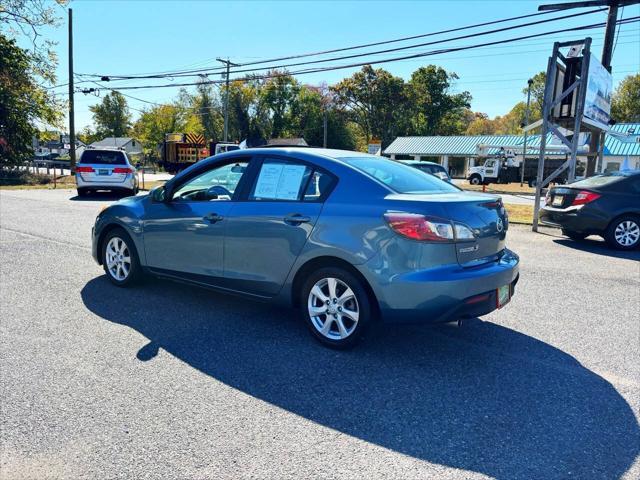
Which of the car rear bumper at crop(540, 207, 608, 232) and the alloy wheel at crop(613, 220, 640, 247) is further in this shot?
the car rear bumper at crop(540, 207, 608, 232)

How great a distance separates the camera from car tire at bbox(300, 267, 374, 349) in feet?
12.4

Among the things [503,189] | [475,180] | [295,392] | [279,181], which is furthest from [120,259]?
[475,180]

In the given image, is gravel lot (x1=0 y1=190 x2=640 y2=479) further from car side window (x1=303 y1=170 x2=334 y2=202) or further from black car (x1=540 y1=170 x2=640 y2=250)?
black car (x1=540 y1=170 x2=640 y2=250)

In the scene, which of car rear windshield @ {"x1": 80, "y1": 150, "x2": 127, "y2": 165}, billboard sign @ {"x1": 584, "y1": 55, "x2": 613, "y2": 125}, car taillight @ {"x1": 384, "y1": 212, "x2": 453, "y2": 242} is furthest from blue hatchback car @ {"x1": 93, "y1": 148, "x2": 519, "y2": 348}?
car rear windshield @ {"x1": 80, "y1": 150, "x2": 127, "y2": 165}

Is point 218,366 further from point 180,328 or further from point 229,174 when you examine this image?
point 229,174

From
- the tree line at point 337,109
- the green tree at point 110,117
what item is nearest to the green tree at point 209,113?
the tree line at point 337,109

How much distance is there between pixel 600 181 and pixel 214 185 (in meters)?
7.90

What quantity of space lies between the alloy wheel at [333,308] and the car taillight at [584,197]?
23.7 ft

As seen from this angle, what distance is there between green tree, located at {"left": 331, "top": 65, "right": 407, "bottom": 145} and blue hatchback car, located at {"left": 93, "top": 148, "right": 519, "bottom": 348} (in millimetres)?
61602

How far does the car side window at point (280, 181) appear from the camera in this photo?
4.17 meters

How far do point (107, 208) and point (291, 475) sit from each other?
4221mm

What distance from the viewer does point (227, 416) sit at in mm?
2971

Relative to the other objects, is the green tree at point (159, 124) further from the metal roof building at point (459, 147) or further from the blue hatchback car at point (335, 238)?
the blue hatchback car at point (335, 238)

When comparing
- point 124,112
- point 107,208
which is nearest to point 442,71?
point 124,112
